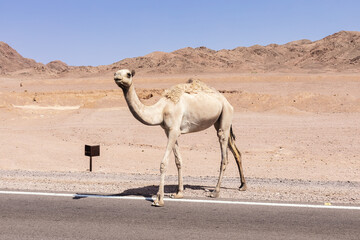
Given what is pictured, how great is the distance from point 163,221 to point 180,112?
223cm

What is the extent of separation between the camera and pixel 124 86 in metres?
7.12

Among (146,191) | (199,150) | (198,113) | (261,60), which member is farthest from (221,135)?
(261,60)

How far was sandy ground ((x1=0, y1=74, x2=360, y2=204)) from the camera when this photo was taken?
917 centimetres

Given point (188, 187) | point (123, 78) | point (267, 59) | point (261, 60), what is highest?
point (267, 59)

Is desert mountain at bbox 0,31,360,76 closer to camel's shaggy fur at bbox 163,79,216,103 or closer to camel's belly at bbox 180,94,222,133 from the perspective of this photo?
camel's shaggy fur at bbox 163,79,216,103

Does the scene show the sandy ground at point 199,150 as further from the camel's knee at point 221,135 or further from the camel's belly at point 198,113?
the camel's belly at point 198,113

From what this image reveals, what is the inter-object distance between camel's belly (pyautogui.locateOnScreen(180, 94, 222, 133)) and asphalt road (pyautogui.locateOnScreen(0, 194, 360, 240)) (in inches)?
62.4

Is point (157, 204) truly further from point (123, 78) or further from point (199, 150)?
point (199, 150)

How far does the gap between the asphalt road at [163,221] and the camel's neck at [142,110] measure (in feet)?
5.19

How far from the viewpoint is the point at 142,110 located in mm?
7426

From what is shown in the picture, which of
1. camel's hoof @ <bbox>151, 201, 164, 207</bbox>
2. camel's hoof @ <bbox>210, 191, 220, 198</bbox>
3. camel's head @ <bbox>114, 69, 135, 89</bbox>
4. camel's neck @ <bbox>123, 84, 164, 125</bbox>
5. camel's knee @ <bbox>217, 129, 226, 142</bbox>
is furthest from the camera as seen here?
camel's knee @ <bbox>217, 129, 226, 142</bbox>

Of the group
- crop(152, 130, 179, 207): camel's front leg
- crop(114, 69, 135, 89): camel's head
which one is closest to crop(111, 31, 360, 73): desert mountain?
crop(152, 130, 179, 207): camel's front leg

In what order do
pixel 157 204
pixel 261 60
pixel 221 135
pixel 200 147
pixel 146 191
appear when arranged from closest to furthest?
pixel 157 204, pixel 221 135, pixel 146 191, pixel 200 147, pixel 261 60

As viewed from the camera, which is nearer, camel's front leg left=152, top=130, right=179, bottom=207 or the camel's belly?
camel's front leg left=152, top=130, right=179, bottom=207
